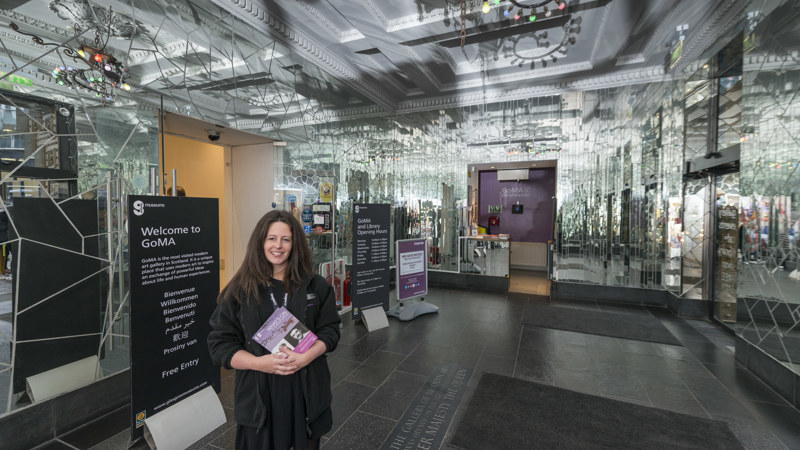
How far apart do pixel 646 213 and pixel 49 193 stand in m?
6.66

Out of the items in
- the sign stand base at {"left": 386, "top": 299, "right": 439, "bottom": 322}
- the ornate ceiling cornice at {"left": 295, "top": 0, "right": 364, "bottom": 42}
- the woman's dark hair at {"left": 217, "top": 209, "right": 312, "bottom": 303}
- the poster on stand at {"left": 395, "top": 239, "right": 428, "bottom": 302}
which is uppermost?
the ornate ceiling cornice at {"left": 295, "top": 0, "right": 364, "bottom": 42}

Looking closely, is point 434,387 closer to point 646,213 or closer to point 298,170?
point 298,170

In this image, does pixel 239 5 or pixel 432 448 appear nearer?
pixel 432 448

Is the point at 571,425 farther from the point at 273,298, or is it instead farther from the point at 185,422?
the point at 185,422

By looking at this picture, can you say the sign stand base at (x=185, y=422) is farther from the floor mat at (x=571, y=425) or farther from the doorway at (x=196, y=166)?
the doorway at (x=196, y=166)

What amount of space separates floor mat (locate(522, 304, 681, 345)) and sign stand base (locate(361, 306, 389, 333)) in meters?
1.85

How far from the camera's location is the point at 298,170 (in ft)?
14.2

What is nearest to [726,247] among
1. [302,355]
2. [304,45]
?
[302,355]

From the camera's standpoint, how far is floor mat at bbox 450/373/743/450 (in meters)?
2.09

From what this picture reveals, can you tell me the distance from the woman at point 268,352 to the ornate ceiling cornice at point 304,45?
120 inches

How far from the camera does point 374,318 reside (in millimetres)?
4098

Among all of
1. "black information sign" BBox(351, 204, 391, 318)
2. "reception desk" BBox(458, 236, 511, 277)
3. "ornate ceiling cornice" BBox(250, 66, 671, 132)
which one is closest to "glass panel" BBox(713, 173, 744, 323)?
"ornate ceiling cornice" BBox(250, 66, 671, 132)

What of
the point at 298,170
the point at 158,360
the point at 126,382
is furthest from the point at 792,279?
the point at 126,382

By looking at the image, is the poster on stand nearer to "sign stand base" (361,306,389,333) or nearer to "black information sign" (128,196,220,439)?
"sign stand base" (361,306,389,333)
